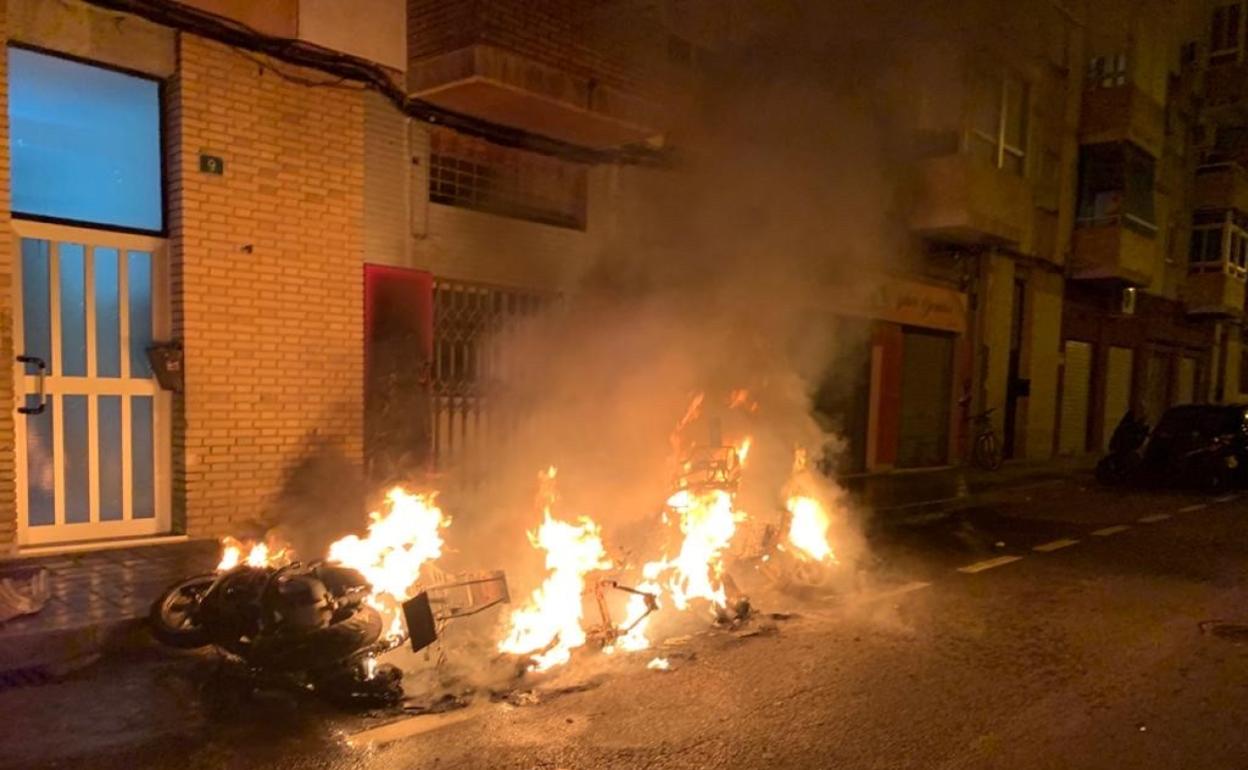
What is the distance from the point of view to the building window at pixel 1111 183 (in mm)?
16672

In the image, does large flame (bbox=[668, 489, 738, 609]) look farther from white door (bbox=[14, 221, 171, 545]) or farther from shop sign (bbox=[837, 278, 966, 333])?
shop sign (bbox=[837, 278, 966, 333])

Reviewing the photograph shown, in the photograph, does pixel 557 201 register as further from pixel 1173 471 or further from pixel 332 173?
pixel 1173 471

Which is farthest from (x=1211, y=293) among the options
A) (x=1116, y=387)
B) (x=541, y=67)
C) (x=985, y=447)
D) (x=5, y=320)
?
(x=5, y=320)

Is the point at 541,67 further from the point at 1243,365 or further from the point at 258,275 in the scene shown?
the point at 1243,365

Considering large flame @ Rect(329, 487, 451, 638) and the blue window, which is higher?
the blue window

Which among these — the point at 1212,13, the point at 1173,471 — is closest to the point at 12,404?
the point at 1173,471

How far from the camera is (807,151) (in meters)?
8.93

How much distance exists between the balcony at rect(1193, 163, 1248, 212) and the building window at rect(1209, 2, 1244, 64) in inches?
95.6

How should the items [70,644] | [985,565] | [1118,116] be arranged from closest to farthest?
1. [70,644]
2. [985,565]
3. [1118,116]

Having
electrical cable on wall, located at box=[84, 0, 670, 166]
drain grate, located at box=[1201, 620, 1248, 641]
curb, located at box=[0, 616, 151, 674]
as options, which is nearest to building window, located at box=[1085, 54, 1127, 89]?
electrical cable on wall, located at box=[84, 0, 670, 166]

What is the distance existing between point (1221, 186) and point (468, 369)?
20166 millimetres

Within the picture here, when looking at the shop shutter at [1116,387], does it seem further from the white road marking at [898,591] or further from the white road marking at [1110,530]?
the white road marking at [898,591]

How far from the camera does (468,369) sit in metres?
8.39

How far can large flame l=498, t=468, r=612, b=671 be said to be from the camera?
459cm
